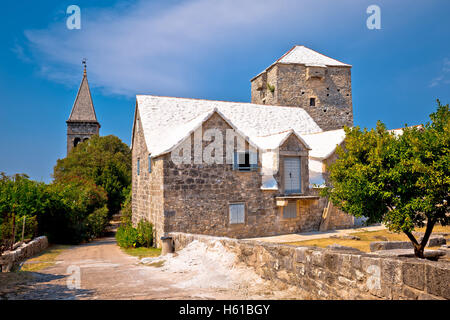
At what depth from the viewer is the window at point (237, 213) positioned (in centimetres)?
1466

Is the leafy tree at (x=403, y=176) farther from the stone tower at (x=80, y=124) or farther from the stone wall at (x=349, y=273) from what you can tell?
the stone tower at (x=80, y=124)

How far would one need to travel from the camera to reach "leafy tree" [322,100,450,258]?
812 centimetres

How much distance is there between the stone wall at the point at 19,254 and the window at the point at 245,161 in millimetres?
8609

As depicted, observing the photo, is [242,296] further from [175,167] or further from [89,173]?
[89,173]

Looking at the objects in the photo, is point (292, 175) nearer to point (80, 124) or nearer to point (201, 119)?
point (201, 119)

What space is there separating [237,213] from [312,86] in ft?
66.3

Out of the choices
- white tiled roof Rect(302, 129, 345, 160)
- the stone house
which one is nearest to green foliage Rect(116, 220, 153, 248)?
A: the stone house

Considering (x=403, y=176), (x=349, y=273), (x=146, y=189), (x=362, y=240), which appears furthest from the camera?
(x=146, y=189)

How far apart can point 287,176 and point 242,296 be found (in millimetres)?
12106

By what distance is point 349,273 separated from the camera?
3963 mm

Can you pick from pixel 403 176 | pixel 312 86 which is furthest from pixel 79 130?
pixel 403 176

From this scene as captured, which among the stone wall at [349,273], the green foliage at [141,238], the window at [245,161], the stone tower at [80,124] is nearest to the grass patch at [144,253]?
the green foliage at [141,238]

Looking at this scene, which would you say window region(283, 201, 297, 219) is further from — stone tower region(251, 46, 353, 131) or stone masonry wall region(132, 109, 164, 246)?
stone tower region(251, 46, 353, 131)
